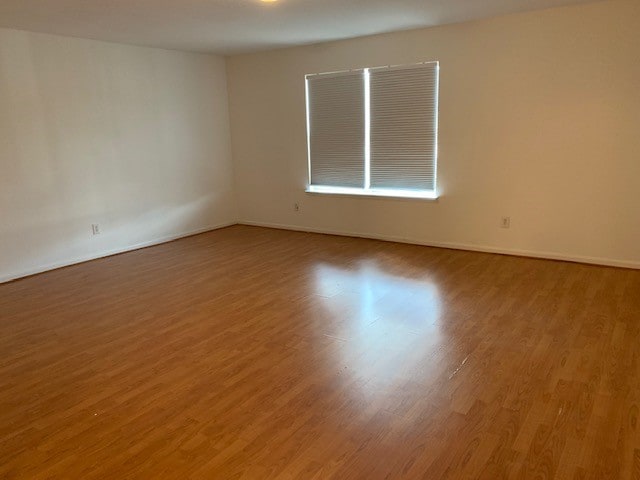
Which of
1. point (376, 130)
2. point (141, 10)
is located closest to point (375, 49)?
point (376, 130)

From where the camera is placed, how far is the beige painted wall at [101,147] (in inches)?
188

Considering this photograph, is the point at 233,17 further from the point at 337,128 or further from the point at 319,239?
the point at 319,239

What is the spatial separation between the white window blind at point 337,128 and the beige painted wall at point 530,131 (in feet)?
0.73

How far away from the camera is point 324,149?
6.30m

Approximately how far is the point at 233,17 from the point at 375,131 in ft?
7.14

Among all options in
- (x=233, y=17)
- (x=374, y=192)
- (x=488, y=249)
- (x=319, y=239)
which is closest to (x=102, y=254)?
(x=319, y=239)

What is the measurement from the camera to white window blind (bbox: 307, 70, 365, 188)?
5883mm

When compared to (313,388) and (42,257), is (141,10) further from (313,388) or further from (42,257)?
(313,388)

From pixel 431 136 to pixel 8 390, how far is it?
4.57 m

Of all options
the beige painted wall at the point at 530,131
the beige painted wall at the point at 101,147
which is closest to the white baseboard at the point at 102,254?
the beige painted wall at the point at 101,147

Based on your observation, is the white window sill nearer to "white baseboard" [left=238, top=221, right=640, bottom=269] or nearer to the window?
the window

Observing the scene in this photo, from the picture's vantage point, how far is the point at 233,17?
173 inches

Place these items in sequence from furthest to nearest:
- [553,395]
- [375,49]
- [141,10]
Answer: [375,49], [141,10], [553,395]

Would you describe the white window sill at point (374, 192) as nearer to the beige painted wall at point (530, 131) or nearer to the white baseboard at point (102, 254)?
the beige painted wall at point (530, 131)
